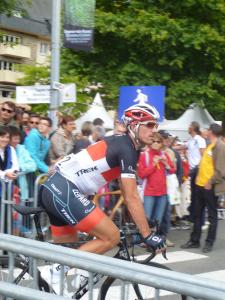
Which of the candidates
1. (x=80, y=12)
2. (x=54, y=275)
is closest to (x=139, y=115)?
(x=54, y=275)

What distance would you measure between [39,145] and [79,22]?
3.89 meters

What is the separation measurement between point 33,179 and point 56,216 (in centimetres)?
371

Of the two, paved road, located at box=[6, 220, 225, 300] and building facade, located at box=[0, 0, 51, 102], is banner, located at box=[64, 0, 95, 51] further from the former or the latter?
building facade, located at box=[0, 0, 51, 102]

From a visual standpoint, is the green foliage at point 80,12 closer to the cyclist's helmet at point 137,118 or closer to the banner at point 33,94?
the banner at point 33,94

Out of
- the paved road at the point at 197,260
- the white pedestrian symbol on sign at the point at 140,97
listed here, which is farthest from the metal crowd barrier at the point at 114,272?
the white pedestrian symbol on sign at the point at 140,97

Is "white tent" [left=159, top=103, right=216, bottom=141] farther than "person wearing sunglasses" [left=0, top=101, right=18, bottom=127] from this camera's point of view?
Yes

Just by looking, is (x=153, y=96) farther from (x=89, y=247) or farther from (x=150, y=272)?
(x=150, y=272)

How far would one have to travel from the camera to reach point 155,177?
9508mm

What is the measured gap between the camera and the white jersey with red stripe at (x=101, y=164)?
16.1ft

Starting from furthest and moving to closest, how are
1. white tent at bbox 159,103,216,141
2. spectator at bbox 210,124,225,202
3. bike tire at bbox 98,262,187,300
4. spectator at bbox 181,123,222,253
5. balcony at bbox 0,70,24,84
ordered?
balcony at bbox 0,70,24,84 < white tent at bbox 159,103,216,141 < spectator at bbox 181,123,222,253 < spectator at bbox 210,124,225,202 < bike tire at bbox 98,262,187,300

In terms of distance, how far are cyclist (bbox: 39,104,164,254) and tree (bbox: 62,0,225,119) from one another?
1819cm

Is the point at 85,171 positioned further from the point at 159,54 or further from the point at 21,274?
the point at 159,54

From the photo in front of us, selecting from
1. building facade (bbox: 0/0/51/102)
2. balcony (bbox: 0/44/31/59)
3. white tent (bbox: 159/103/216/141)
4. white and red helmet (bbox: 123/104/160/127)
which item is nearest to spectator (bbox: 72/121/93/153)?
white and red helmet (bbox: 123/104/160/127)

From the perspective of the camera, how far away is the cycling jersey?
494cm
